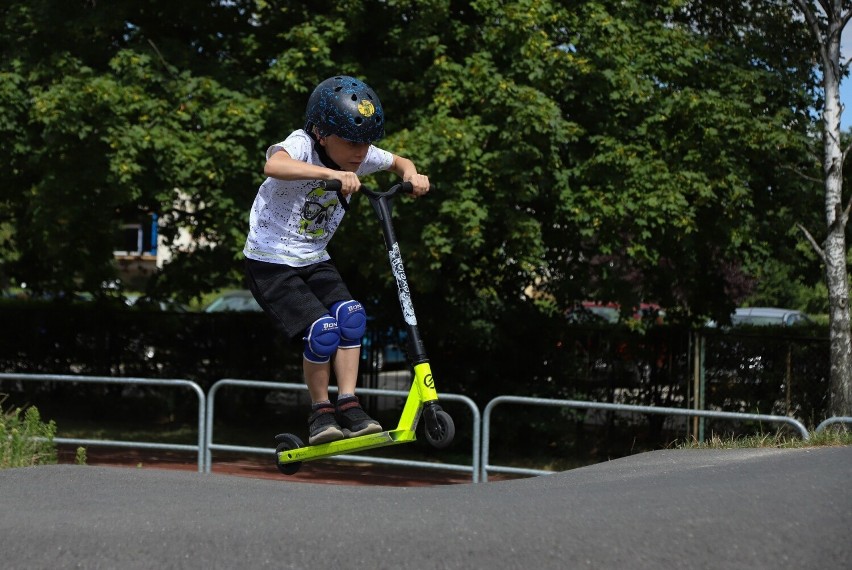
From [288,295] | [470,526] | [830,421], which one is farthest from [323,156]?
[830,421]

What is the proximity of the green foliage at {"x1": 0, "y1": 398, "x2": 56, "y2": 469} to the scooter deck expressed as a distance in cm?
286

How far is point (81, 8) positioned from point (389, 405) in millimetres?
7309

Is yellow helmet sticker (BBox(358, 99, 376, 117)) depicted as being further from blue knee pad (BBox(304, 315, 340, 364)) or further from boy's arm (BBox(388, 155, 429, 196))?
blue knee pad (BBox(304, 315, 340, 364))

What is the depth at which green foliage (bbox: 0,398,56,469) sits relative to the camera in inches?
321

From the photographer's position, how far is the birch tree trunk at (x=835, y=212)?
13.5 metres

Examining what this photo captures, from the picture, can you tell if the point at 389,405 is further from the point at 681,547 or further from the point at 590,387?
the point at 681,547

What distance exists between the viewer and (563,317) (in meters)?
16.9

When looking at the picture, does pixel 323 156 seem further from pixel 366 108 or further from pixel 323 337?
pixel 323 337

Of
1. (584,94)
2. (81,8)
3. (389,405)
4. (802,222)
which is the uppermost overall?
(81,8)

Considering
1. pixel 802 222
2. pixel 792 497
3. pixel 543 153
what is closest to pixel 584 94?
pixel 543 153

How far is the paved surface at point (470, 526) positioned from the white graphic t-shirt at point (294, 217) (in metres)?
1.24

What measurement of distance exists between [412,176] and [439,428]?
1369 millimetres

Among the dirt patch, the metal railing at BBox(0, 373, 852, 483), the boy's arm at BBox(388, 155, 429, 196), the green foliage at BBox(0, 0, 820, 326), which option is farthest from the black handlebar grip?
the dirt patch

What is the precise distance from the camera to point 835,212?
44.8 ft
